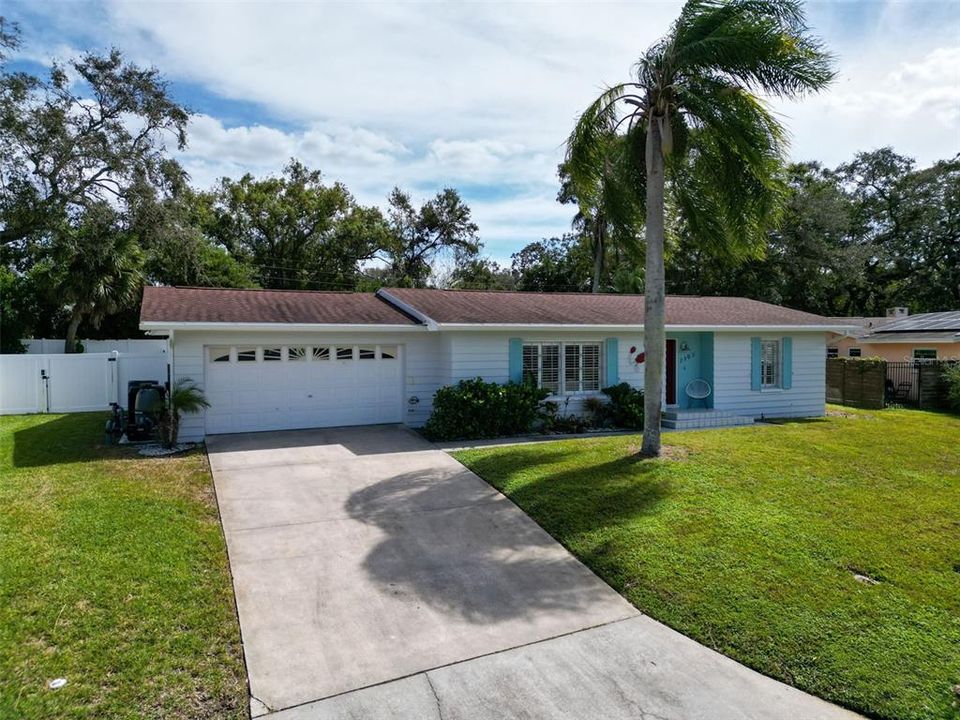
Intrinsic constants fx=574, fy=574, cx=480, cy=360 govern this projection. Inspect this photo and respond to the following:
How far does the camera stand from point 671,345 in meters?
15.0

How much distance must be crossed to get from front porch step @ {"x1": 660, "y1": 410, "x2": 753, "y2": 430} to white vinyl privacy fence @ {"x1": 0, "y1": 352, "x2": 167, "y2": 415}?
42.4 feet

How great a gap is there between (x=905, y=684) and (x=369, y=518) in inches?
205

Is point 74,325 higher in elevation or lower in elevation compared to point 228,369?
higher

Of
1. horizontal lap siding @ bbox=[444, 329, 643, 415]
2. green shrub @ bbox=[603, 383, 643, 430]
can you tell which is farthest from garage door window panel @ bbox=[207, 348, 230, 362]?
green shrub @ bbox=[603, 383, 643, 430]

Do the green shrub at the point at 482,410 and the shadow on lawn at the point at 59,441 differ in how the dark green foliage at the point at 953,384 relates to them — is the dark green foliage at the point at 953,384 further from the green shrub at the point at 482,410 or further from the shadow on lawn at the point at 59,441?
the shadow on lawn at the point at 59,441

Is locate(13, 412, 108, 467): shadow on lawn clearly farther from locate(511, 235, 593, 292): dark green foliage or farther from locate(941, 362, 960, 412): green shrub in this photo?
locate(511, 235, 593, 292): dark green foliage

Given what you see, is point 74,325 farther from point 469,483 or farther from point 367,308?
point 469,483

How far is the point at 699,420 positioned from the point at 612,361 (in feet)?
8.29

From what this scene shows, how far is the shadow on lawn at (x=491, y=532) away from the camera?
5160mm

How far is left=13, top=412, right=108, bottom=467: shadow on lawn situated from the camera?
9385 millimetres

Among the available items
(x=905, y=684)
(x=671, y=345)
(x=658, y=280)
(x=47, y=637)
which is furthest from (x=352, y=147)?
(x=905, y=684)

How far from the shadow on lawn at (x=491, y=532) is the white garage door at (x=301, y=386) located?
4.32 meters

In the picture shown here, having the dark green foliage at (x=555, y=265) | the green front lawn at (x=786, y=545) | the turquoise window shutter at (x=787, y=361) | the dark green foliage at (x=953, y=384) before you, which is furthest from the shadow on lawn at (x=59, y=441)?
the dark green foliage at (x=555, y=265)

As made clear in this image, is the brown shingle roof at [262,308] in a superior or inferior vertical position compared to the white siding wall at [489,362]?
superior
